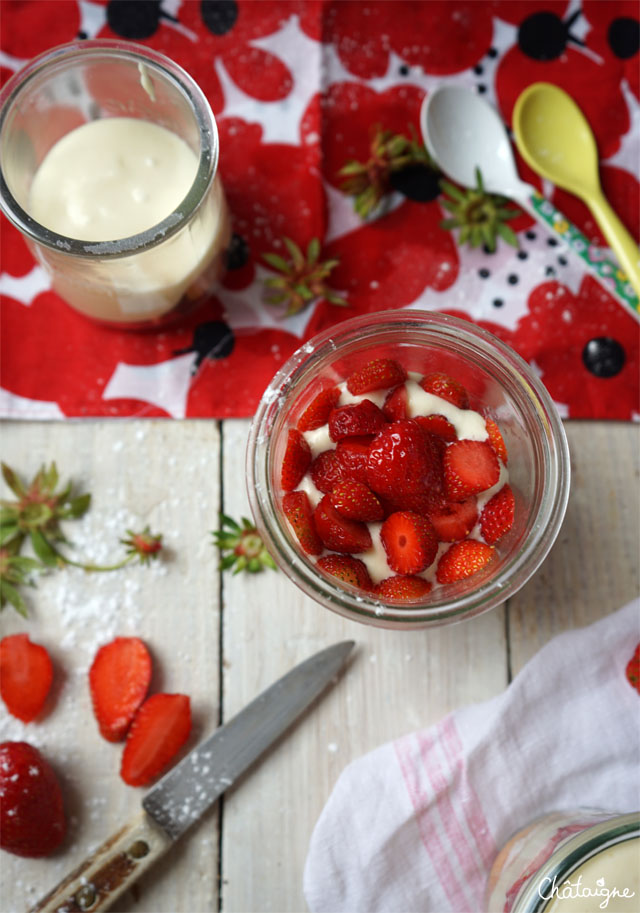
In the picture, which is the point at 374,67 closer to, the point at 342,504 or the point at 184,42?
the point at 184,42

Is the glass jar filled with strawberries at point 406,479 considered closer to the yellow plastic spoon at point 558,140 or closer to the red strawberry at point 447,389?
the red strawberry at point 447,389

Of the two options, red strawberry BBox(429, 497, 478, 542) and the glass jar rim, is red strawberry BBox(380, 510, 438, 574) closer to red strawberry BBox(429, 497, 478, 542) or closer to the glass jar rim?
red strawberry BBox(429, 497, 478, 542)

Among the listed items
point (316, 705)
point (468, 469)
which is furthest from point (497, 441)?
point (316, 705)

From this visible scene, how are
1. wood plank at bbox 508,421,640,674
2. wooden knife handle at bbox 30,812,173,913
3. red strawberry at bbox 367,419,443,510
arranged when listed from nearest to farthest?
red strawberry at bbox 367,419,443,510
wooden knife handle at bbox 30,812,173,913
wood plank at bbox 508,421,640,674

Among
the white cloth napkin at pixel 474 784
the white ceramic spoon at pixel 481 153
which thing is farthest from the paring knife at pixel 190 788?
the white ceramic spoon at pixel 481 153

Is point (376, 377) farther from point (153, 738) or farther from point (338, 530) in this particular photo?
point (153, 738)

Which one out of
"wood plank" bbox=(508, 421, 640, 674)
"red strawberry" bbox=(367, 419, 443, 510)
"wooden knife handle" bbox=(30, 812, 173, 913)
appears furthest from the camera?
"wood plank" bbox=(508, 421, 640, 674)

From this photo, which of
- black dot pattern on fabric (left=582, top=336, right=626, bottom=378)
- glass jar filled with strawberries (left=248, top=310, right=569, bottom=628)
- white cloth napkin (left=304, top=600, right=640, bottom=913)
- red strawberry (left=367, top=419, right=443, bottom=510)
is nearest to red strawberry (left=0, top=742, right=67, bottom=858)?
white cloth napkin (left=304, top=600, right=640, bottom=913)
